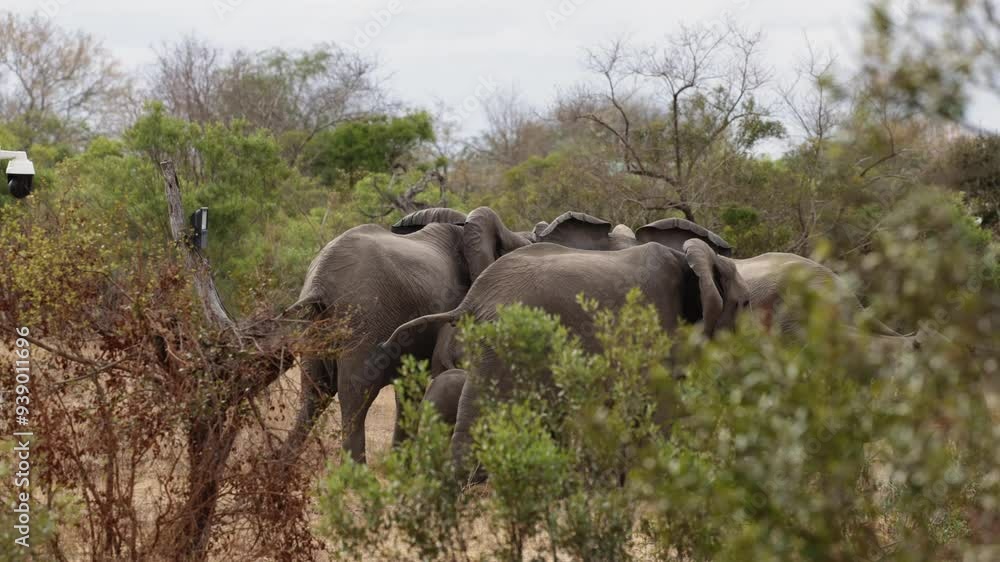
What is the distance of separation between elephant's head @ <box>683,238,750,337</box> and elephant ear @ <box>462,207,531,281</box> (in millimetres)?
1551

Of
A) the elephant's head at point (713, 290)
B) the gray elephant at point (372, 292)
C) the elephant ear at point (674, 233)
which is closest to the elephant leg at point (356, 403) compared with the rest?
the gray elephant at point (372, 292)

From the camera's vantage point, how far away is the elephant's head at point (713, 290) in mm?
8453

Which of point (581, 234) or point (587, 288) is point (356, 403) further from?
point (581, 234)

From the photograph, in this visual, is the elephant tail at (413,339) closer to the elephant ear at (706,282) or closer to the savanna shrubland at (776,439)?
the elephant ear at (706,282)

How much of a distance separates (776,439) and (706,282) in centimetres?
507

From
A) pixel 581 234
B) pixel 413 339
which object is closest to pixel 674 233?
pixel 581 234

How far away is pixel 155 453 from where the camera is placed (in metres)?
5.48

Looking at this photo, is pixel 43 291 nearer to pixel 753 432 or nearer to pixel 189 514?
pixel 189 514

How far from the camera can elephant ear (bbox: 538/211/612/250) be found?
31.5 feet

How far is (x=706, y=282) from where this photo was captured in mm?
8461

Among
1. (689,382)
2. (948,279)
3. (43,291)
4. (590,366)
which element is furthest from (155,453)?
(948,279)

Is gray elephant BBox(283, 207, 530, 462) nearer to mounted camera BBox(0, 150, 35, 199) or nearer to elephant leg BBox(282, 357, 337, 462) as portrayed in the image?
elephant leg BBox(282, 357, 337, 462)

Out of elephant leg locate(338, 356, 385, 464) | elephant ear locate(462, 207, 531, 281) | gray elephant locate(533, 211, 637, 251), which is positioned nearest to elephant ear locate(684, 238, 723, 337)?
gray elephant locate(533, 211, 637, 251)

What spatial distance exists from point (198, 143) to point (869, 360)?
41.0 feet
